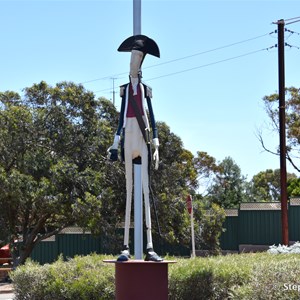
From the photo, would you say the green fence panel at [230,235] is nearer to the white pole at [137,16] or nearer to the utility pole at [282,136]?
the utility pole at [282,136]

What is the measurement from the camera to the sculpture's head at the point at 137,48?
9.76m

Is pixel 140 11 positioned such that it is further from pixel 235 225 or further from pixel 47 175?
pixel 235 225

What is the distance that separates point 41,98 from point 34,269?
38.1ft

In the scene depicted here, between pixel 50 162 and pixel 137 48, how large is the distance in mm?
12322

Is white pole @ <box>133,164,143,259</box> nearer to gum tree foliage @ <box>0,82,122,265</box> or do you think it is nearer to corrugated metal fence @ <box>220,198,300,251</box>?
gum tree foliage @ <box>0,82,122,265</box>

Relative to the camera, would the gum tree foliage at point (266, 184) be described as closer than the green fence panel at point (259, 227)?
No

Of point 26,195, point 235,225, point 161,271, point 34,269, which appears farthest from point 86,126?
point 161,271

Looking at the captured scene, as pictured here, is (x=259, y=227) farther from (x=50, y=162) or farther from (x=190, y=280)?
(x=190, y=280)

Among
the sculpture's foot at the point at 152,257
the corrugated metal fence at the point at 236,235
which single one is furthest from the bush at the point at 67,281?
the corrugated metal fence at the point at 236,235

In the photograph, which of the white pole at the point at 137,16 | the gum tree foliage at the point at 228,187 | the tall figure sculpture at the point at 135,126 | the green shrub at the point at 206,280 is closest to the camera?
the tall figure sculpture at the point at 135,126

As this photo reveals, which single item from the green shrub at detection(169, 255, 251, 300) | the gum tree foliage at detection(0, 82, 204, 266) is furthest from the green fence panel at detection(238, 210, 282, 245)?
the green shrub at detection(169, 255, 251, 300)

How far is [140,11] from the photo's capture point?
401 inches

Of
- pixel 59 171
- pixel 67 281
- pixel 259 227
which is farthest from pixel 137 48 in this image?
pixel 259 227

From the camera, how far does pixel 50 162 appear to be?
2158 centimetres
